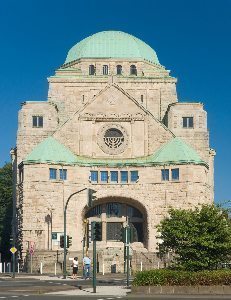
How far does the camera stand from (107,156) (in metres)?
86.7

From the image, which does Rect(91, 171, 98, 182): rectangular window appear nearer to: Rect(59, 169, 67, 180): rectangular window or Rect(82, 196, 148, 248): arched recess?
Rect(82, 196, 148, 248): arched recess

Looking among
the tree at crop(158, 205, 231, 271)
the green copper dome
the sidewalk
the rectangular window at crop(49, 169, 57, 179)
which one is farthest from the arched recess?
the sidewalk

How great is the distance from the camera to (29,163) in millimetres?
81562

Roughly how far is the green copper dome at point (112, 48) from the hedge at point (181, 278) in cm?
6130

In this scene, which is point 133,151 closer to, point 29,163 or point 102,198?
point 102,198

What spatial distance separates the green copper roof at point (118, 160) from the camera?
8212cm

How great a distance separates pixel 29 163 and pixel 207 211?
39.5m

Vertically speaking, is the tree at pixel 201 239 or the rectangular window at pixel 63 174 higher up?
the rectangular window at pixel 63 174

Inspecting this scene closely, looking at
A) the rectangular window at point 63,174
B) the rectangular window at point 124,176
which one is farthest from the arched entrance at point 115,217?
the rectangular window at point 63,174

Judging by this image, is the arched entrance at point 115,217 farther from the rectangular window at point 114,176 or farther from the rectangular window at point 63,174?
the rectangular window at point 63,174

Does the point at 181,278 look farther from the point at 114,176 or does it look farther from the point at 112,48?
the point at 112,48

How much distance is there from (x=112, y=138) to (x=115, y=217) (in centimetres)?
872

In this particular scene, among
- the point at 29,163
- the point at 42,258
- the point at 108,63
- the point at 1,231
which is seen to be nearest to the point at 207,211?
the point at 42,258

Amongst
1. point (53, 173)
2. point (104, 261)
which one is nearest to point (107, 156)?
point (53, 173)
